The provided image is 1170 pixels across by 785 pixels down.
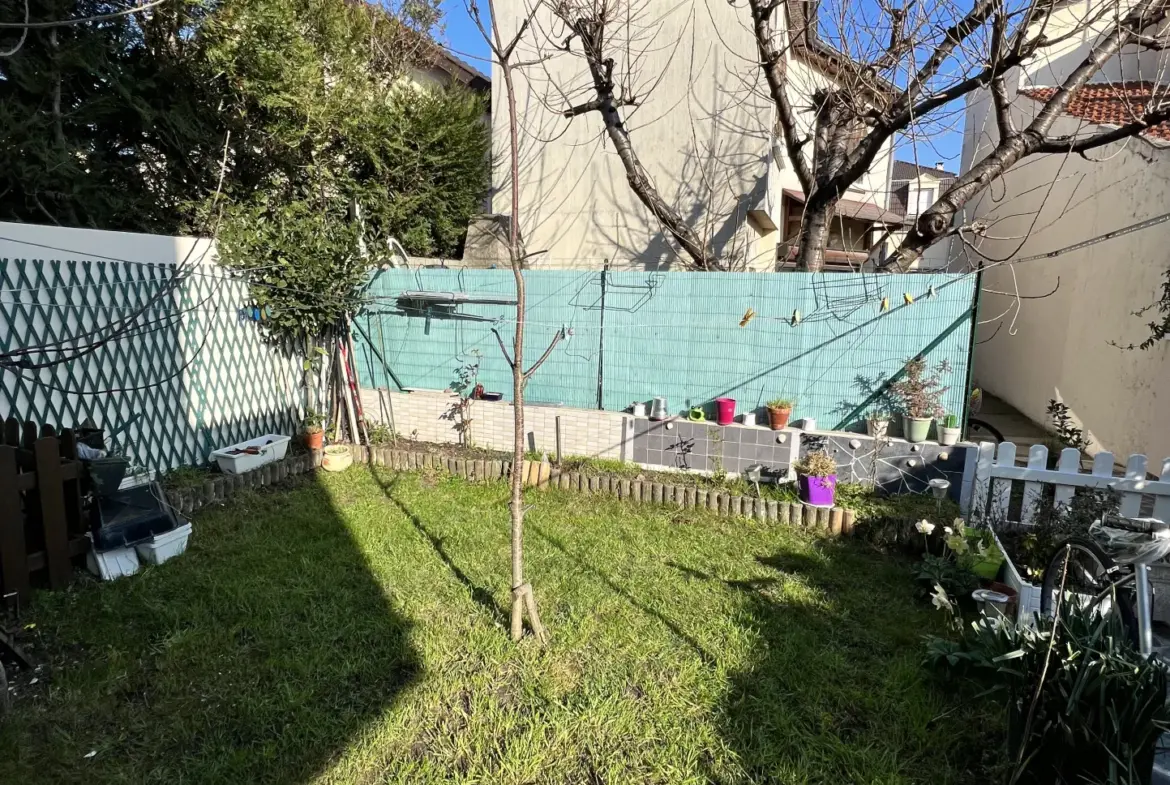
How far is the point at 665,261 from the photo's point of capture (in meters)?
8.65

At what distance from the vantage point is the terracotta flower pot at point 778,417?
532 cm

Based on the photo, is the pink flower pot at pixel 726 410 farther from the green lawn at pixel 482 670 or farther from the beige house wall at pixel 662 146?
the beige house wall at pixel 662 146

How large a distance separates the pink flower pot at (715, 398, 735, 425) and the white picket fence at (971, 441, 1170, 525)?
197 cm

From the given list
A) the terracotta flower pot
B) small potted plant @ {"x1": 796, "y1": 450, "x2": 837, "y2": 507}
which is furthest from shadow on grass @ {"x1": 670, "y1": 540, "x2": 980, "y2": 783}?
the terracotta flower pot

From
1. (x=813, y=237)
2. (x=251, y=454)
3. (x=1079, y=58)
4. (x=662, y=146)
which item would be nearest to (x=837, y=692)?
(x=813, y=237)

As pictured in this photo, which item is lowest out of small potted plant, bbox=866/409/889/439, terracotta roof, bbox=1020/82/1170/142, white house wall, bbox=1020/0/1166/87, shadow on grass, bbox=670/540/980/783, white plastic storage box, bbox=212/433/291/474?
shadow on grass, bbox=670/540/980/783

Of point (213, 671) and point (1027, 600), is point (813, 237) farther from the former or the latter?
point (213, 671)

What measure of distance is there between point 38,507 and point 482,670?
285 centimetres

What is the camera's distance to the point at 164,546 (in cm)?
399

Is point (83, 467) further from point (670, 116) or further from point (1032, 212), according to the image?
point (1032, 212)

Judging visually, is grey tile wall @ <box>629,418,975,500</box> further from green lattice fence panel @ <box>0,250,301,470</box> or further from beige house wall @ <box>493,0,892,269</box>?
green lattice fence panel @ <box>0,250,301,470</box>

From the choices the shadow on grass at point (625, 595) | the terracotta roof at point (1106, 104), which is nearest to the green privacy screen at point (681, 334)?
the shadow on grass at point (625, 595)

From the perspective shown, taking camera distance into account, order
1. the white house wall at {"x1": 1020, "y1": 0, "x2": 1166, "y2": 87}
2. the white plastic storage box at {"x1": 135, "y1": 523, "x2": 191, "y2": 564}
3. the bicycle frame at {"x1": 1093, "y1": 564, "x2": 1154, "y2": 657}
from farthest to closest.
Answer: the white house wall at {"x1": 1020, "y1": 0, "x2": 1166, "y2": 87} → the white plastic storage box at {"x1": 135, "y1": 523, "x2": 191, "y2": 564} → the bicycle frame at {"x1": 1093, "y1": 564, "x2": 1154, "y2": 657}

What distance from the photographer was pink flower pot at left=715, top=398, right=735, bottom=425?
5.55m
